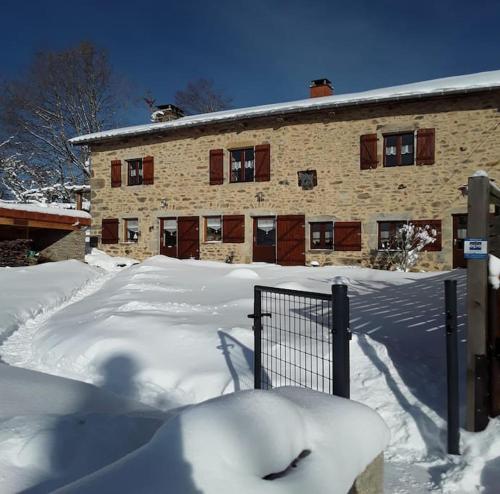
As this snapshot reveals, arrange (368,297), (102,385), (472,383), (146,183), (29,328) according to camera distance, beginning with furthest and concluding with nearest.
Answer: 1. (146,183)
2. (368,297)
3. (29,328)
4. (102,385)
5. (472,383)

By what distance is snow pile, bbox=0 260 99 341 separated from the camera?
754cm

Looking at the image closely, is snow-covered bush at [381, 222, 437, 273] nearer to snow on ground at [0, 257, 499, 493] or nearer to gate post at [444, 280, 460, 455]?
snow on ground at [0, 257, 499, 493]

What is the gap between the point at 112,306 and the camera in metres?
7.33

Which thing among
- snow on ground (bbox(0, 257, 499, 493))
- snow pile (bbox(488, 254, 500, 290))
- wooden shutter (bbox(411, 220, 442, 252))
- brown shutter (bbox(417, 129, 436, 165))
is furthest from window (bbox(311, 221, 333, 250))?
snow pile (bbox(488, 254, 500, 290))

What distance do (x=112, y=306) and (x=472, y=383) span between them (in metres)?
5.82

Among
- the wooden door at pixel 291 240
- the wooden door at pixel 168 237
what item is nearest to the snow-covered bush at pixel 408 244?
the wooden door at pixel 291 240

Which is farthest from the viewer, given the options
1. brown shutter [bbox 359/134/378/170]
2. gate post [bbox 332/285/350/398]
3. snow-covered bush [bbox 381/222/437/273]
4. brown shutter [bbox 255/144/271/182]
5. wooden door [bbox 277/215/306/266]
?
brown shutter [bbox 255/144/271/182]

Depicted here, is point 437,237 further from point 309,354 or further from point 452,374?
point 452,374

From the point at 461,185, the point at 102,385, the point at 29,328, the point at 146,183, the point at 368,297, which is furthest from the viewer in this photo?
the point at 146,183

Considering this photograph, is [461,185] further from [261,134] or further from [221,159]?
[221,159]

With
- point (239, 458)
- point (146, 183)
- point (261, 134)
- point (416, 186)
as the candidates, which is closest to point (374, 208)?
point (416, 186)

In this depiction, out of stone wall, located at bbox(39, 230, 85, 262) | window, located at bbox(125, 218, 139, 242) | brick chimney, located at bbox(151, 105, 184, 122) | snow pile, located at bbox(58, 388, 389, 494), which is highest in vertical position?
brick chimney, located at bbox(151, 105, 184, 122)

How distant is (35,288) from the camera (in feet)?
32.4

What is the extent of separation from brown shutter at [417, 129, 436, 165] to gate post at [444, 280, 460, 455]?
11099 mm
